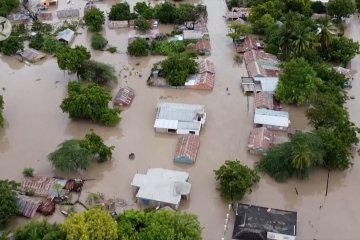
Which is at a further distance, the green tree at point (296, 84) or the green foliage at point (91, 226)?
the green tree at point (296, 84)

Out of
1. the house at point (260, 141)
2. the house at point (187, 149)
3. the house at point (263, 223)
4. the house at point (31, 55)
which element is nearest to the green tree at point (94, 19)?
the house at point (31, 55)

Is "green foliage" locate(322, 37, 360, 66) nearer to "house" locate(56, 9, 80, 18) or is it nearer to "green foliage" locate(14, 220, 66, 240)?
"house" locate(56, 9, 80, 18)

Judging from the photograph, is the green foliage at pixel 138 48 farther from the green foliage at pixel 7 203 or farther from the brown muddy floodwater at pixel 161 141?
the green foliage at pixel 7 203

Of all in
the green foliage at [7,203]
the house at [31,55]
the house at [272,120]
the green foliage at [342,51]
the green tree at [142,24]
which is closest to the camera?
the green foliage at [7,203]

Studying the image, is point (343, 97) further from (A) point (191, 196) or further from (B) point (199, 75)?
(A) point (191, 196)

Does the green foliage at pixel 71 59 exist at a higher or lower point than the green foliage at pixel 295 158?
higher

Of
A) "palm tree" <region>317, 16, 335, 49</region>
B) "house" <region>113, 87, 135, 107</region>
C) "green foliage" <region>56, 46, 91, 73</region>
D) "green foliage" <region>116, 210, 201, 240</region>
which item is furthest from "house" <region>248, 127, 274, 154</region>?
"green foliage" <region>56, 46, 91, 73</region>

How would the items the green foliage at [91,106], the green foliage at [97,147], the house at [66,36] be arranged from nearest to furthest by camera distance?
the green foliage at [97,147]
the green foliage at [91,106]
the house at [66,36]

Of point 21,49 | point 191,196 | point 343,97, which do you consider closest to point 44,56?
point 21,49
